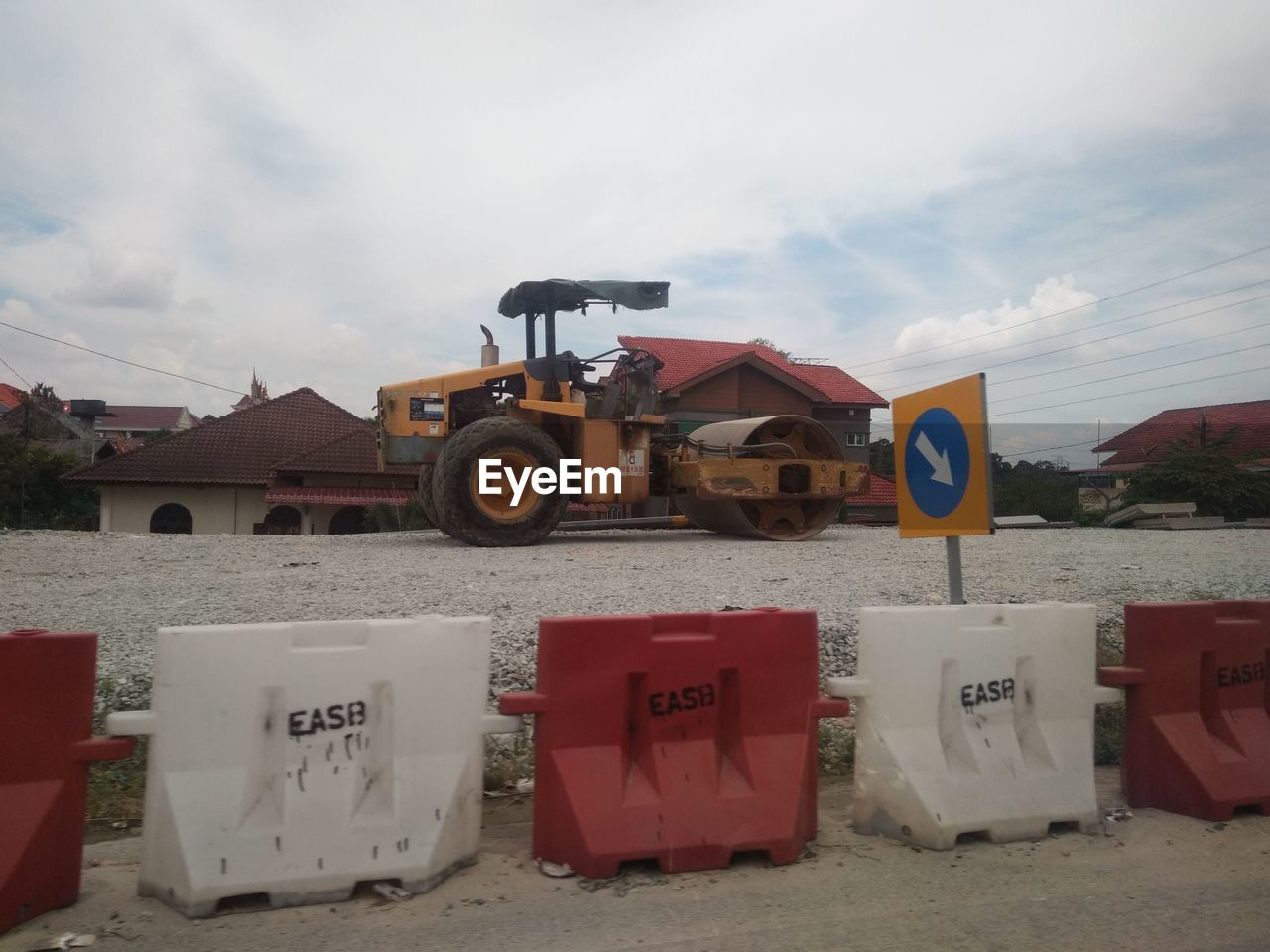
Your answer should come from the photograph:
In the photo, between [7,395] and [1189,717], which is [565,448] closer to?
[1189,717]

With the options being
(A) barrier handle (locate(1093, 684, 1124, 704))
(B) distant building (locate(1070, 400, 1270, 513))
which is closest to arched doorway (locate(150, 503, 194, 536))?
(B) distant building (locate(1070, 400, 1270, 513))

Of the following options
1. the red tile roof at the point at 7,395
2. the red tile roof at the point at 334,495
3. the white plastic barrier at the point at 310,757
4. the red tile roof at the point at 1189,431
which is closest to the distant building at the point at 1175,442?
the red tile roof at the point at 1189,431

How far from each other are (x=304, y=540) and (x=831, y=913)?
35.7ft

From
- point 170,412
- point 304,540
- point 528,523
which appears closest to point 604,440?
point 528,523

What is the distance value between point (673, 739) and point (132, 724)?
73.4 inches

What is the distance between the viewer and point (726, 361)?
28.4 meters

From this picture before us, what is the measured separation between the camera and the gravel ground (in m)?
6.40

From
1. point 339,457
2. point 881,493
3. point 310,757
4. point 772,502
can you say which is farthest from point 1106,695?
point 881,493

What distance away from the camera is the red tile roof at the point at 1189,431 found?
28797 millimetres

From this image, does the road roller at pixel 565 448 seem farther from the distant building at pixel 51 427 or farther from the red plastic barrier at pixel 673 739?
the distant building at pixel 51 427

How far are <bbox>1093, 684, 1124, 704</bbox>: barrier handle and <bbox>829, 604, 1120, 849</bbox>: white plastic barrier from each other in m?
0.05

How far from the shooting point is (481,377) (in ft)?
41.8

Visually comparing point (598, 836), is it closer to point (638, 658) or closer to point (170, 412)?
point (638, 658)

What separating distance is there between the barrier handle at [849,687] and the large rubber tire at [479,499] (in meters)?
8.45
